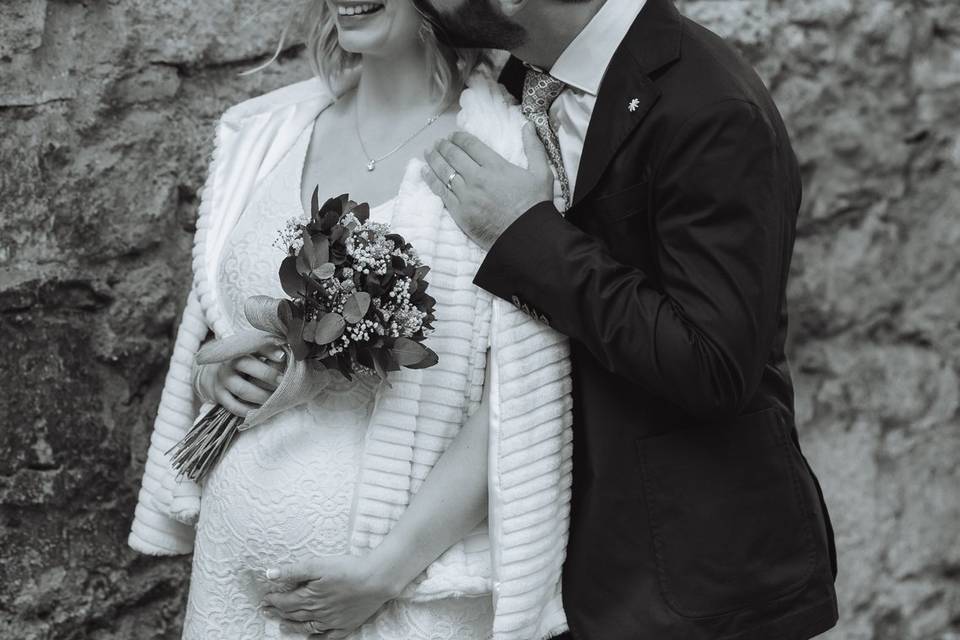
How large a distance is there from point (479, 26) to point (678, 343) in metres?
0.66

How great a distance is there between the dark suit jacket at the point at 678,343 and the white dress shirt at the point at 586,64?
4 centimetres

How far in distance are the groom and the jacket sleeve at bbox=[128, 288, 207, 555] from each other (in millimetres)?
635

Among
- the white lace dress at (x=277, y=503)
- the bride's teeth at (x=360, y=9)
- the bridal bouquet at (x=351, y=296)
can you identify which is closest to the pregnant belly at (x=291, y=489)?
the white lace dress at (x=277, y=503)

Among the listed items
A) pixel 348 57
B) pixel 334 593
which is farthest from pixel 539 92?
pixel 334 593

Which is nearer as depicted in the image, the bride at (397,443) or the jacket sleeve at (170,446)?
the bride at (397,443)

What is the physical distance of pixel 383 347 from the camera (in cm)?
204

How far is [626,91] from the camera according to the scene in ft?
6.91

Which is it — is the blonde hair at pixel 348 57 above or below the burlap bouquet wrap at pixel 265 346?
above

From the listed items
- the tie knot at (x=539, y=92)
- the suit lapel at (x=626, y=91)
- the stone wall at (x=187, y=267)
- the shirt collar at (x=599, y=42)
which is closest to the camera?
the suit lapel at (x=626, y=91)

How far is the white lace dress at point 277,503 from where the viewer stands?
2213mm

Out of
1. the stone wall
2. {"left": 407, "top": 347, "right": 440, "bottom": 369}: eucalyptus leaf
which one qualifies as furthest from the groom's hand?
the stone wall

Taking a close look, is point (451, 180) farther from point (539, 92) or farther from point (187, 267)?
point (187, 267)

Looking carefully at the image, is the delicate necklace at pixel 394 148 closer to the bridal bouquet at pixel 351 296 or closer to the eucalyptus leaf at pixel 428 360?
the bridal bouquet at pixel 351 296

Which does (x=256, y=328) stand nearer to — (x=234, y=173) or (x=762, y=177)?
(x=234, y=173)
